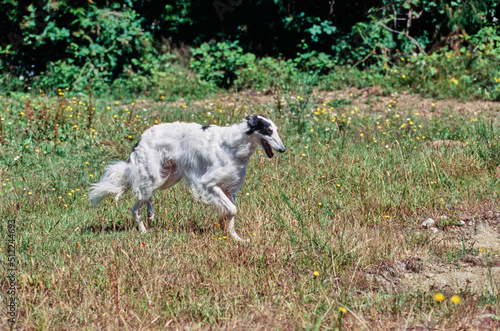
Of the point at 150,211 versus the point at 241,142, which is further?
the point at 150,211

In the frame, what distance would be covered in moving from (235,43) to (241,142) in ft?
26.9

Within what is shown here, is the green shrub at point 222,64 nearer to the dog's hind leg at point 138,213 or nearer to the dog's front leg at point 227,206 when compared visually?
the dog's hind leg at point 138,213

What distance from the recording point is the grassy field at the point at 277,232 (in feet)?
11.9

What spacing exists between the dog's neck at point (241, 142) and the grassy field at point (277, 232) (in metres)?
0.64

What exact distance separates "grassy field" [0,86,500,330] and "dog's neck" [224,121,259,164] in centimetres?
64

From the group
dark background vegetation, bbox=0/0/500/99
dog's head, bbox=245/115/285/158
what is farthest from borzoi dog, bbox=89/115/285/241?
dark background vegetation, bbox=0/0/500/99

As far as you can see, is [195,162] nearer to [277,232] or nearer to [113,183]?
[113,183]

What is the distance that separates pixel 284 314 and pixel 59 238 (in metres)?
2.33

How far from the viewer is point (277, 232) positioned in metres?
4.89

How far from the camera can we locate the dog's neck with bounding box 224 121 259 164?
4914mm

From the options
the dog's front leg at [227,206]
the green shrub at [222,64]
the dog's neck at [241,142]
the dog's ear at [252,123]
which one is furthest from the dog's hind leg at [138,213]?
the green shrub at [222,64]

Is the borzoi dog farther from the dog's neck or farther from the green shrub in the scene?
the green shrub

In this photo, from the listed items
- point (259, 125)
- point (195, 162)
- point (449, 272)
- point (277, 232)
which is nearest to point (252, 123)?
point (259, 125)

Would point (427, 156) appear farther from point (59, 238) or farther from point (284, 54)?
point (284, 54)
